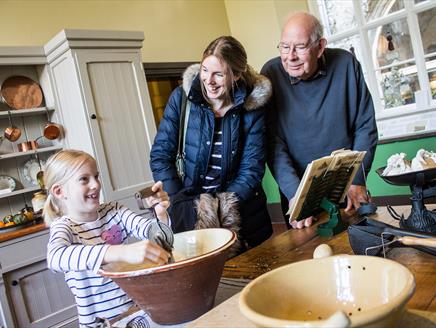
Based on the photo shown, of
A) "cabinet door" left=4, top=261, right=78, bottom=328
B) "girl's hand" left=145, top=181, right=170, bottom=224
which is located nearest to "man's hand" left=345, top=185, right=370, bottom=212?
"girl's hand" left=145, top=181, right=170, bottom=224

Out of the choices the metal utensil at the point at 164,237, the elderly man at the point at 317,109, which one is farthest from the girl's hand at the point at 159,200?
the elderly man at the point at 317,109

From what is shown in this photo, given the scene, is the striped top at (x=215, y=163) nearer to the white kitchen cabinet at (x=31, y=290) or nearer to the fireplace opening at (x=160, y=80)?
the white kitchen cabinet at (x=31, y=290)

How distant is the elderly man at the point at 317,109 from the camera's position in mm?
1661

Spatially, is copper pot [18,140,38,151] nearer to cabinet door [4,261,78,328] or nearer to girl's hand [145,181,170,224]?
cabinet door [4,261,78,328]

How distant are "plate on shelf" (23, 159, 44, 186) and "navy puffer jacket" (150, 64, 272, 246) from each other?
1854mm

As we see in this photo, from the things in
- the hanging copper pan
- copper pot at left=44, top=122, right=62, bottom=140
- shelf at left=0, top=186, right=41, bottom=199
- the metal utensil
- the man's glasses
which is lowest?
the metal utensil

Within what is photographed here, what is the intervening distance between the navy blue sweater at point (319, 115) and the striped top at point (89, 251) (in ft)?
2.18

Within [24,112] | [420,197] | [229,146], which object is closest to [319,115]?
[229,146]

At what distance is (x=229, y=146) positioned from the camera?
1505 mm

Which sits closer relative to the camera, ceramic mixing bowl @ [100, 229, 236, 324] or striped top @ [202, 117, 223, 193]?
ceramic mixing bowl @ [100, 229, 236, 324]

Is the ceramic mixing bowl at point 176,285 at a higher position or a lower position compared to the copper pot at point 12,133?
lower

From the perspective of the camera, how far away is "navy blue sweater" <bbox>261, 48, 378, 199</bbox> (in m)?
1.69

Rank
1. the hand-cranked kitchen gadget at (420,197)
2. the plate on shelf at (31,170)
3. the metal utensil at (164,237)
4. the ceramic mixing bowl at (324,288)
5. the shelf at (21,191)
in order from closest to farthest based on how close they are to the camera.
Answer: the ceramic mixing bowl at (324,288)
the metal utensil at (164,237)
the hand-cranked kitchen gadget at (420,197)
the shelf at (21,191)
the plate on shelf at (31,170)

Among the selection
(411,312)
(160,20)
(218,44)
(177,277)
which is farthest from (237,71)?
(160,20)
